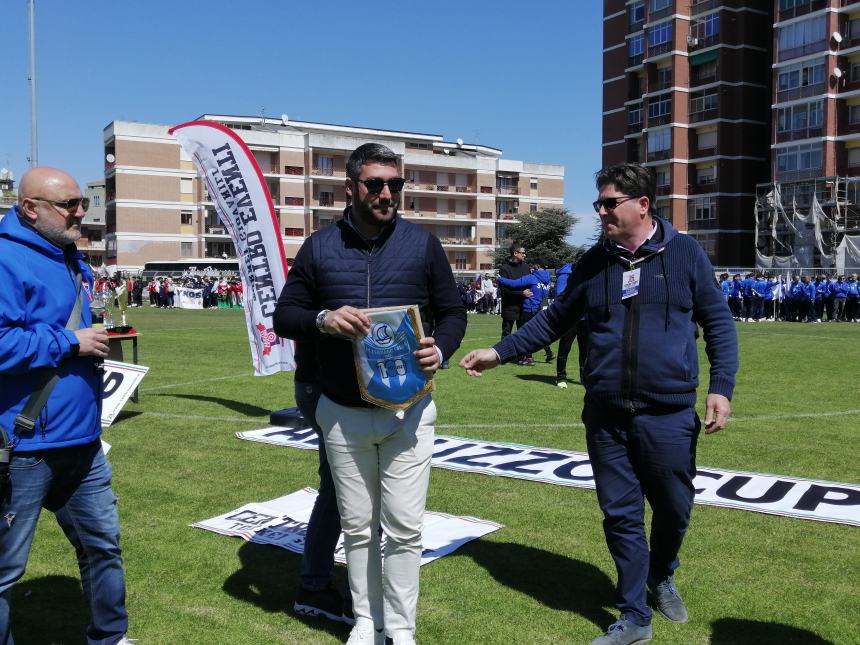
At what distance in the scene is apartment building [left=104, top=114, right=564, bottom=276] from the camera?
242ft

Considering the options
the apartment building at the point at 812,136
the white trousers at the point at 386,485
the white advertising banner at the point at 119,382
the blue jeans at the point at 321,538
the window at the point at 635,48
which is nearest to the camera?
the white trousers at the point at 386,485

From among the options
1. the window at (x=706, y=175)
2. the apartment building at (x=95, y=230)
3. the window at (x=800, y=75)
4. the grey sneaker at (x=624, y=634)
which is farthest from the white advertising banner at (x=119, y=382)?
the apartment building at (x=95, y=230)

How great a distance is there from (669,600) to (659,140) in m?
60.1

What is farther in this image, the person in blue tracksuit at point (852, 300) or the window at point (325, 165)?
the window at point (325, 165)

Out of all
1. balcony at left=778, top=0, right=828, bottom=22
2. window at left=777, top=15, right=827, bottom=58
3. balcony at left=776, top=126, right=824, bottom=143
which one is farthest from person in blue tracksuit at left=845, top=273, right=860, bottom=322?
balcony at left=778, top=0, right=828, bottom=22

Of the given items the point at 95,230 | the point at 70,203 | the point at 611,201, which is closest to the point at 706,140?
the point at 611,201

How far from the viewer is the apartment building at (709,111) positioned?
57188mm

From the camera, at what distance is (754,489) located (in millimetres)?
6230

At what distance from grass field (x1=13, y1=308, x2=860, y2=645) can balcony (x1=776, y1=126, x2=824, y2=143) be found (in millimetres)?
47422

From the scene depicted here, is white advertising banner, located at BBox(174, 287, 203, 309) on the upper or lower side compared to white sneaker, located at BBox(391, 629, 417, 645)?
upper

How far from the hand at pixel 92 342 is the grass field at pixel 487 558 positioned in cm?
145

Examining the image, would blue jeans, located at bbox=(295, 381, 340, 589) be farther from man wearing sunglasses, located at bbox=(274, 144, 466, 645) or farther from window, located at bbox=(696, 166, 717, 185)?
window, located at bbox=(696, 166, 717, 185)

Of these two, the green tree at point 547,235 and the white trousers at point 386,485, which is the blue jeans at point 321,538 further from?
the green tree at point 547,235

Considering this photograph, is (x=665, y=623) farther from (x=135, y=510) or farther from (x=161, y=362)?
(x=161, y=362)
